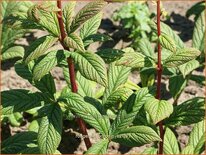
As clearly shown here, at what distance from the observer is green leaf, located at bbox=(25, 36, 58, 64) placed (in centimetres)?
211

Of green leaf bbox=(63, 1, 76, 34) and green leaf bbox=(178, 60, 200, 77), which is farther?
green leaf bbox=(178, 60, 200, 77)

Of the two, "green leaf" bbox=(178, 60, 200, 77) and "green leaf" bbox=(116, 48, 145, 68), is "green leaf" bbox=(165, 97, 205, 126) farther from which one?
"green leaf" bbox=(116, 48, 145, 68)

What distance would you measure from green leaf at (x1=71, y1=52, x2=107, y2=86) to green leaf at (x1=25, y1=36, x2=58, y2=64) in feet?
0.48

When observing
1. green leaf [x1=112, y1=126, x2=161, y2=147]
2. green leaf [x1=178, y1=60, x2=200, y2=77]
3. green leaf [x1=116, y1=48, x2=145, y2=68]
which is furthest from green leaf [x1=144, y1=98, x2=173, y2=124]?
green leaf [x1=178, y1=60, x2=200, y2=77]

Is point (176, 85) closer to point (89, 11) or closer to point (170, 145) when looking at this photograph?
point (170, 145)

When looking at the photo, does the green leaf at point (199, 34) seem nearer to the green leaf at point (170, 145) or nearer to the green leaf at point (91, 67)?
the green leaf at point (170, 145)

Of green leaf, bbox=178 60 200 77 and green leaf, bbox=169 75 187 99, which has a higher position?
green leaf, bbox=178 60 200 77

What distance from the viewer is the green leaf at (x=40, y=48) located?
2113 millimetres

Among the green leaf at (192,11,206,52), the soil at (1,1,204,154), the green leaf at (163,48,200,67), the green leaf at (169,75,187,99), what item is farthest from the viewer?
the soil at (1,1,204,154)

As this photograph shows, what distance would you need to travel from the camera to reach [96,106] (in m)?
2.62

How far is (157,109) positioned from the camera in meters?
2.31

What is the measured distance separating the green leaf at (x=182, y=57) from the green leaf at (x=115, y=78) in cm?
50

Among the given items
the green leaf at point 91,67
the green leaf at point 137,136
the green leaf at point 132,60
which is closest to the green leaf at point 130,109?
the green leaf at point 137,136

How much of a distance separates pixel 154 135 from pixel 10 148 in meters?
1.04
